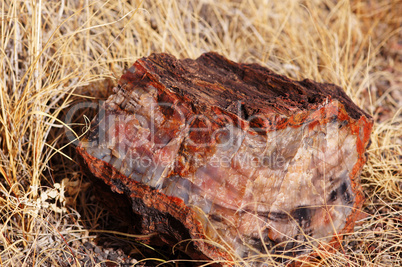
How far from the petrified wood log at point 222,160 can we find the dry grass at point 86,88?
10.5 inches

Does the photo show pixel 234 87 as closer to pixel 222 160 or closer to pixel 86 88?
pixel 222 160

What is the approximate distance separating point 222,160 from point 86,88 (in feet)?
3.75

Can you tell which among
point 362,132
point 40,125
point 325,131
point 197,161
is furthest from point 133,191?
point 362,132

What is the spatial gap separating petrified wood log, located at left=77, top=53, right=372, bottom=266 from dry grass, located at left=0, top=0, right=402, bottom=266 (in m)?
0.27

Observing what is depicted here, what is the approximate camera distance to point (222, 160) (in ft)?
→ 4.98

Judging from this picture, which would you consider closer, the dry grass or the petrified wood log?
the petrified wood log

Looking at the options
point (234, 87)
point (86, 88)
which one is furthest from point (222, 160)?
point (86, 88)

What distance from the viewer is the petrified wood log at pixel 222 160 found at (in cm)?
151

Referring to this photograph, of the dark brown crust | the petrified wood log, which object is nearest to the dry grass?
the petrified wood log

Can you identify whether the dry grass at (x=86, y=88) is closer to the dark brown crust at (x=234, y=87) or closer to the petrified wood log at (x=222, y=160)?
the petrified wood log at (x=222, y=160)

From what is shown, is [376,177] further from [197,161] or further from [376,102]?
[197,161]

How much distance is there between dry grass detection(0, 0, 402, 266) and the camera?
1852mm

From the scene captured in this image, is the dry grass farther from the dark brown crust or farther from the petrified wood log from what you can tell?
the dark brown crust

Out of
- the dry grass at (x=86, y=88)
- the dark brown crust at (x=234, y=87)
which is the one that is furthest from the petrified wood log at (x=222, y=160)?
the dry grass at (x=86, y=88)
